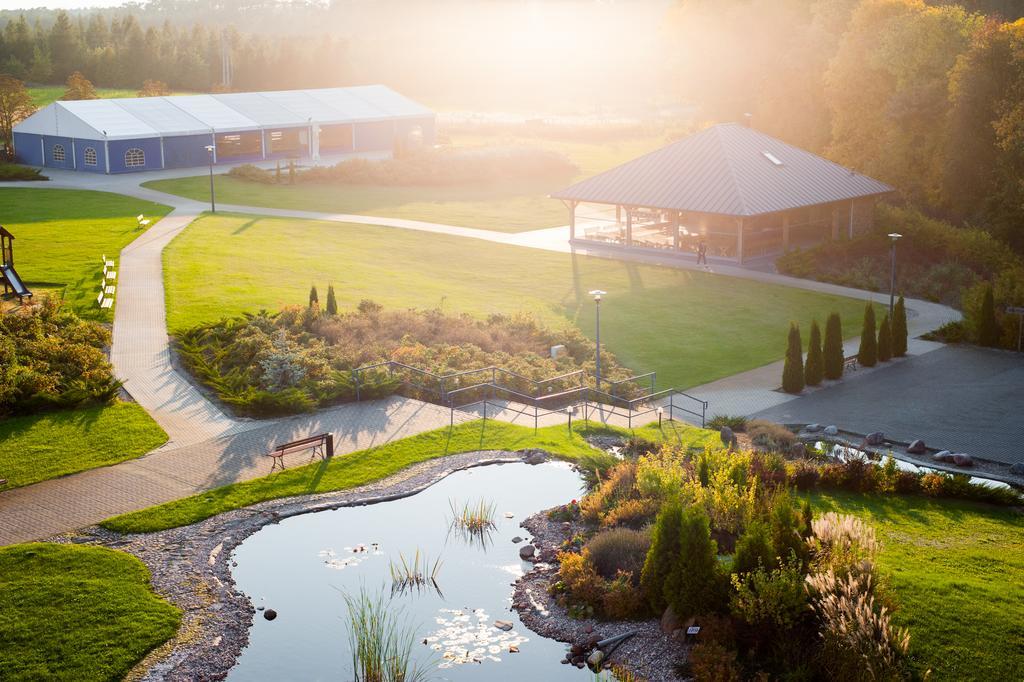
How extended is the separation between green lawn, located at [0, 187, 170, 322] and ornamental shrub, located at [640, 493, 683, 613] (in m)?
21.8

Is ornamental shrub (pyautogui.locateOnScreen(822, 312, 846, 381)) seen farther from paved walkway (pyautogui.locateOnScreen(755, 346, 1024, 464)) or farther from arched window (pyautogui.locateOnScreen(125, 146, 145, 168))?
arched window (pyautogui.locateOnScreen(125, 146, 145, 168))

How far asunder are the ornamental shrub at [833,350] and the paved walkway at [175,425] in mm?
1653

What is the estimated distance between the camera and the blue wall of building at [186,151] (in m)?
67.3

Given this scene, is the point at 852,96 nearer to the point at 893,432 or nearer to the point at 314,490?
the point at 893,432

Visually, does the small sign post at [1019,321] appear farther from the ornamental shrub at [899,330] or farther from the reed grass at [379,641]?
the reed grass at [379,641]

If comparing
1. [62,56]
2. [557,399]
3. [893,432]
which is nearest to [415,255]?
[557,399]

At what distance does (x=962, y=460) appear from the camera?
23797 mm

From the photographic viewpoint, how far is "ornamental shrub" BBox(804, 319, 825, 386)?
30.6 m

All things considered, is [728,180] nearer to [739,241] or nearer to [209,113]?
[739,241]

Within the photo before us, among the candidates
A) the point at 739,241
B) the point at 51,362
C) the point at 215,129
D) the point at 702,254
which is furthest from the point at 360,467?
the point at 215,129

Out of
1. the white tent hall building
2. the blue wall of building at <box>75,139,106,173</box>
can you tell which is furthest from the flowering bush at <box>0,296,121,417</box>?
the blue wall of building at <box>75,139,106,173</box>

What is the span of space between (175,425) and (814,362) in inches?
702

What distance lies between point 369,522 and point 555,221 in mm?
38346

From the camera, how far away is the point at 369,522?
19.8 meters
